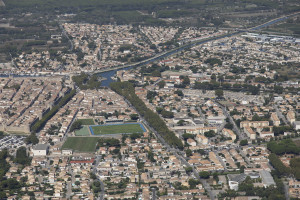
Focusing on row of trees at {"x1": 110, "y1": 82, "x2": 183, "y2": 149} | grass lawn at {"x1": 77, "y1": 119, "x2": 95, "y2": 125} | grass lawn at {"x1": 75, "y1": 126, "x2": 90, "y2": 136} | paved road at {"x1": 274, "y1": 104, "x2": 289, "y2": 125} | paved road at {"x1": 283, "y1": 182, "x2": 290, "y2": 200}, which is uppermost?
row of trees at {"x1": 110, "y1": 82, "x2": 183, "y2": 149}

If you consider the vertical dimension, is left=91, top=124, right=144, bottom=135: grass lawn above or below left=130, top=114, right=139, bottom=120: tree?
below

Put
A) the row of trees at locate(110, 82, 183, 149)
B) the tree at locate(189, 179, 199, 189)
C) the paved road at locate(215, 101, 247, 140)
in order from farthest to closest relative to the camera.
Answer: the paved road at locate(215, 101, 247, 140) < the row of trees at locate(110, 82, 183, 149) < the tree at locate(189, 179, 199, 189)

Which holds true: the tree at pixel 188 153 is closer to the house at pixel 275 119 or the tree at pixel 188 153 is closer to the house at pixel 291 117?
the house at pixel 275 119

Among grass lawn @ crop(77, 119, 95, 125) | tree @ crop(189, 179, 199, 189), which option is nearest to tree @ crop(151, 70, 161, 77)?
grass lawn @ crop(77, 119, 95, 125)

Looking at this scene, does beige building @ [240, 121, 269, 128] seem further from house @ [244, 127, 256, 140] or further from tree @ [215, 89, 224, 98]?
tree @ [215, 89, 224, 98]

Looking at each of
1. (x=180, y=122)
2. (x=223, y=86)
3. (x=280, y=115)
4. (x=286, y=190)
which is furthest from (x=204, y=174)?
(x=223, y=86)

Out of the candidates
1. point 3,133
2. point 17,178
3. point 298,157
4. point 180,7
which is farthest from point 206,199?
point 180,7
